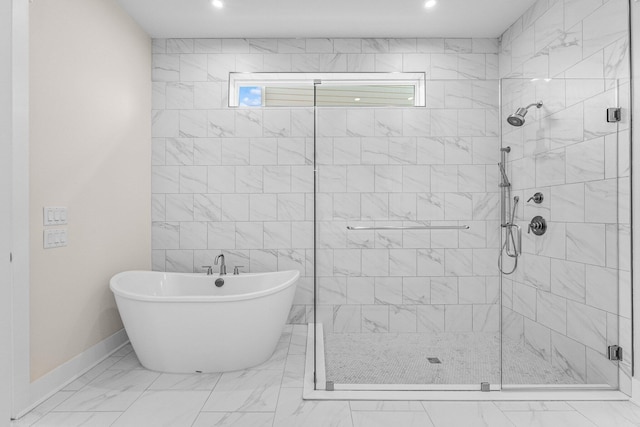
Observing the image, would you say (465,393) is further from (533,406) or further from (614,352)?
(614,352)

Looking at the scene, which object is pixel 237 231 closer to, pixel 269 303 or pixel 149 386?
pixel 269 303

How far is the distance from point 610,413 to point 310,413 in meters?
1.60

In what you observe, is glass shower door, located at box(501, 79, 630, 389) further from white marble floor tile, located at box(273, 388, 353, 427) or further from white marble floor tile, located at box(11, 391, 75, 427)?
white marble floor tile, located at box(11, 391, 75, 427)

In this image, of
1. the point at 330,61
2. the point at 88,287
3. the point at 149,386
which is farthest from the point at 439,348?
the point at 330,61

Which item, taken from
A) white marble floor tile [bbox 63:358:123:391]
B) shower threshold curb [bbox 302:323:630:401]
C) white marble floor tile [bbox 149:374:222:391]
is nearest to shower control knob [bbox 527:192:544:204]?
shower threshold curb [bbox 302:323:630:401]

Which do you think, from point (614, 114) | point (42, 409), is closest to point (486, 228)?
point (614, 114)

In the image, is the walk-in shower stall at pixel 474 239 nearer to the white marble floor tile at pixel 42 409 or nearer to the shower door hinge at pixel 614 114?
the shower door hinge at pixel 614 114

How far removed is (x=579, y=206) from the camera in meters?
2.52

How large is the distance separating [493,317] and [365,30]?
269 cm

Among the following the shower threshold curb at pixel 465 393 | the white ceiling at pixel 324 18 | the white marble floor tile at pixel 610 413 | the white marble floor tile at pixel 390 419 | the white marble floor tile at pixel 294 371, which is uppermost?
the white ceiling at pixel 324 18

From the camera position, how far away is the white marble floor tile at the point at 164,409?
6.96ft

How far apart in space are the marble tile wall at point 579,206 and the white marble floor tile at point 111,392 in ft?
7.73

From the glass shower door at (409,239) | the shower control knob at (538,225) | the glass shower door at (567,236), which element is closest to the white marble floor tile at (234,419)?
the glass shower door at (409,239)

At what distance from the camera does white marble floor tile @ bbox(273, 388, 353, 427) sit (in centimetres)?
210
